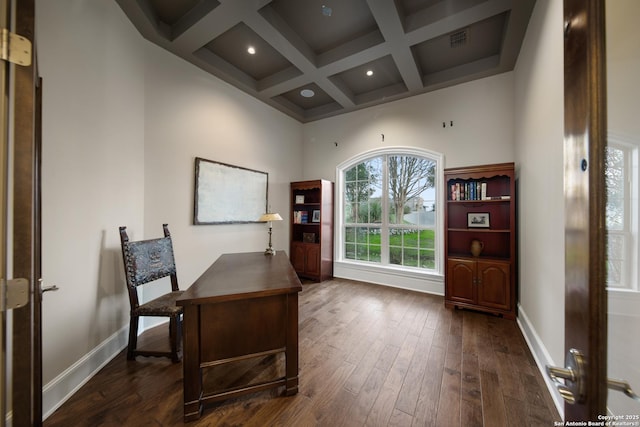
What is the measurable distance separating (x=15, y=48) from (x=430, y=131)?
418 centimetres

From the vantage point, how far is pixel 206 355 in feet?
4.89

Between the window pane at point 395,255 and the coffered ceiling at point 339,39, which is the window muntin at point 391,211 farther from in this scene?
the coffered ceiling at point 339,39

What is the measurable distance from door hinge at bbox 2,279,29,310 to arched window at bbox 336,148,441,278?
4079 millimetres

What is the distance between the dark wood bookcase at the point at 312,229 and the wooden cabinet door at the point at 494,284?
2.47 m

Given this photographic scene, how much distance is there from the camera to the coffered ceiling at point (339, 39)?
7.63 feet

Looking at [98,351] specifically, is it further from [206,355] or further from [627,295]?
[627,295]

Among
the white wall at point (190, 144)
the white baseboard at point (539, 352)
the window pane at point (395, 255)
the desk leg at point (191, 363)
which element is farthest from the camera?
the window pane at point (395, 255)

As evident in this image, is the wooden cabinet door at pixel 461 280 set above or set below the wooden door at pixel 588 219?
below

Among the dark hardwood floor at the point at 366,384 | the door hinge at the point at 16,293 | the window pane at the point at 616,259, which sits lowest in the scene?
the dark hardwood floor at the point at 366,384

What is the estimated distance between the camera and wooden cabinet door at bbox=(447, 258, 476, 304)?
3.03m

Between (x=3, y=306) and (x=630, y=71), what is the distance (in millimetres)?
2190

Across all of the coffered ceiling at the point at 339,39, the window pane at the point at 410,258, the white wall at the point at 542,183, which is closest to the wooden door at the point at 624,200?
the white wall at the point at 542,183

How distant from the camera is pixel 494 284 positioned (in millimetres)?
2885

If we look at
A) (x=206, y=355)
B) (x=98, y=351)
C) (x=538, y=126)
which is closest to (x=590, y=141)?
(x=206, y=355)
